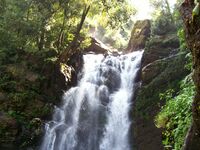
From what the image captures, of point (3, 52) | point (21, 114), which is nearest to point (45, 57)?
point (3, 52)

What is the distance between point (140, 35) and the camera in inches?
1207

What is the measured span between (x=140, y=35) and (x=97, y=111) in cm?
1335

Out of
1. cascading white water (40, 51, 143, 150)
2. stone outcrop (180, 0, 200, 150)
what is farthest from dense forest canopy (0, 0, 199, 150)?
stone outcrop (180, 0, 200, 150)

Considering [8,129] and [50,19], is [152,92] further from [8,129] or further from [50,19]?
[8,129]

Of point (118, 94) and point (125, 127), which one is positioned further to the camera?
point (118, 94)

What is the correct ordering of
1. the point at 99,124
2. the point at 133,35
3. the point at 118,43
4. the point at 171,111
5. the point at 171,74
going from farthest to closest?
the point at 118,43 → the point at 133,35 → the point at 99,124 → the point at 171,74 → the point at 171,111

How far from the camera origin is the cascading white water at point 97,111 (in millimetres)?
16953

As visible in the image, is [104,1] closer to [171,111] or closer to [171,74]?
[171,74]

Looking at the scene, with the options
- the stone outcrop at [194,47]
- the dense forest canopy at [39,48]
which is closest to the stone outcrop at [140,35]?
the dense forest canopy at [39,48]

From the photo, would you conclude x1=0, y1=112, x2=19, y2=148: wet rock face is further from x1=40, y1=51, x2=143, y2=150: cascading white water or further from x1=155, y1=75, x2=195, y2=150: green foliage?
x1=155, y1=75, x2=195, y2=150: green foliage

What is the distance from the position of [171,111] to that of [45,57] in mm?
14857

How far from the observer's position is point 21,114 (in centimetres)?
1752

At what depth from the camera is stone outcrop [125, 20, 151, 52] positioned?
29875 mm

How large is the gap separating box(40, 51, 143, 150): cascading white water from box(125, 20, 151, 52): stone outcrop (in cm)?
511
